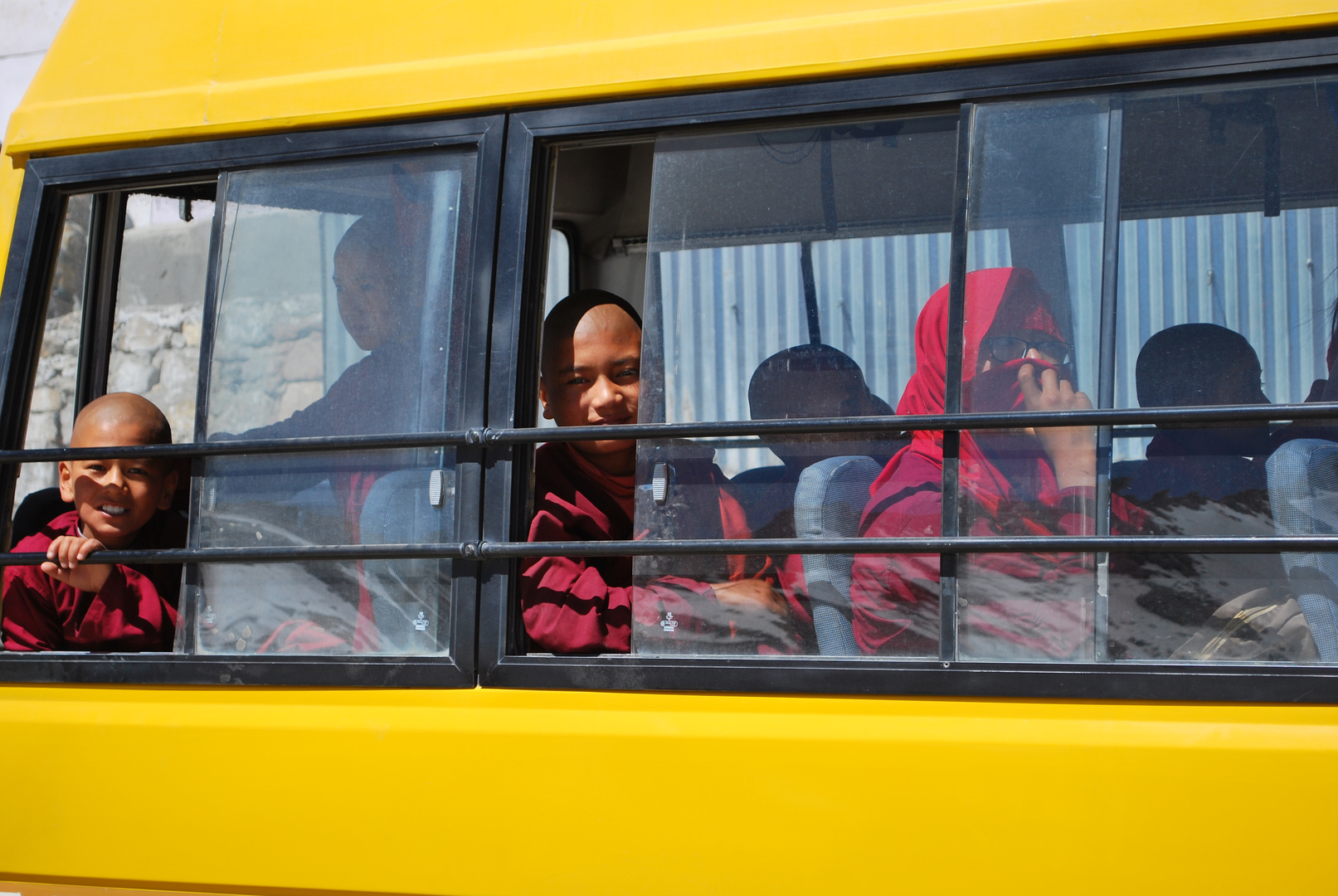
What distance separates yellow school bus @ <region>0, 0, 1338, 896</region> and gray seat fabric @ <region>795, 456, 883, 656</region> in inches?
0.4

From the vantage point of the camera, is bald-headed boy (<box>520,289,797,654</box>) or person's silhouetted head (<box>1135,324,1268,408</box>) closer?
person's silhouetted head (<box>1135,324,1268,408</box>)

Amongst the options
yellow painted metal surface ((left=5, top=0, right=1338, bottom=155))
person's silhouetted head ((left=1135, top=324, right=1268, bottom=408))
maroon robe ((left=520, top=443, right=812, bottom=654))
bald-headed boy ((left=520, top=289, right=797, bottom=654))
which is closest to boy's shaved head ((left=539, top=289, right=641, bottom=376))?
bald-headed boy ((left=520, top=289, right=797, bottom=654))

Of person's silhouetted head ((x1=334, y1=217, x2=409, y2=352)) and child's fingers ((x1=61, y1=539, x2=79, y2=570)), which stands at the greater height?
person's silhouetted head ((x1=334, y1=217, x2=409, y2=352))

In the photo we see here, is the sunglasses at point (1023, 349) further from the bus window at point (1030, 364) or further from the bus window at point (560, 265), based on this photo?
the bus window at point (560, 265)

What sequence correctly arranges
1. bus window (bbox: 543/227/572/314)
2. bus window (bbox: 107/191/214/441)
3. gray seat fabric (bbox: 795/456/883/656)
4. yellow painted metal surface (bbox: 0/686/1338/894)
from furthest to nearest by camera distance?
bus window (bbox: 107/191/214/441), bus window (bbox: 543/227/572/314), gray seat fabric (bbox: 795/456/883/656), yellow painted metal surface (bbox: 0/686/1338/894)

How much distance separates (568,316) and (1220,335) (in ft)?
4.08

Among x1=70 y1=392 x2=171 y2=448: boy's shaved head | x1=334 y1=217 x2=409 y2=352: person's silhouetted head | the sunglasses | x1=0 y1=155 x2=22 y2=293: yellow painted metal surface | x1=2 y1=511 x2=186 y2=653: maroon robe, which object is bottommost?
x1=2 y1=511 x2=186 y2=653: maroon robe

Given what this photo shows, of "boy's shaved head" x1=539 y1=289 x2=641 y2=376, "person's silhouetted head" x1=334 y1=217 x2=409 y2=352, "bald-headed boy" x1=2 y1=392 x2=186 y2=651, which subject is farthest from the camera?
"boy's shaved head" x1=539 y1=289 x2=641 y2=376

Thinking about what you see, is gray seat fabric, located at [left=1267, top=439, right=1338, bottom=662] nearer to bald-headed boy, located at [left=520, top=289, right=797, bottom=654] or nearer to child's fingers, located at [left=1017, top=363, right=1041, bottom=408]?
child's fingers, located at [left=1017, top=363, right=1041, bottom=408]

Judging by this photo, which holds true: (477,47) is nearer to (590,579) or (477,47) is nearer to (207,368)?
(207,368)

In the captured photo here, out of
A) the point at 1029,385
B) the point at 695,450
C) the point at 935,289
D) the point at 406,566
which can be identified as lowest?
the point at 406,566

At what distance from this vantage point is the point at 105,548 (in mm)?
2158

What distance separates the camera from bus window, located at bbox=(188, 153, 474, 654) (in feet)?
6.36

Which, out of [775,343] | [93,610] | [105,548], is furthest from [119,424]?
[775,343]
